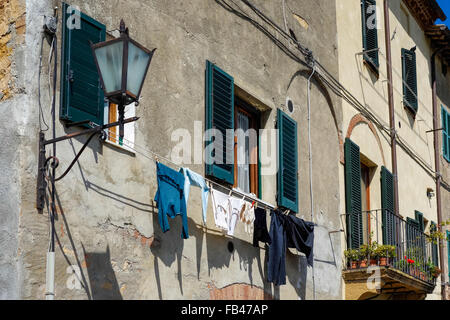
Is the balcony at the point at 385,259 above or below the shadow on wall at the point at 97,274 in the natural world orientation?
above

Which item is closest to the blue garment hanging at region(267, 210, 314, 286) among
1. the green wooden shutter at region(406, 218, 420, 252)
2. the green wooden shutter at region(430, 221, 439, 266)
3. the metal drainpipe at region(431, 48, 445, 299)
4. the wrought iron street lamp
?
the wrought iron street lamp

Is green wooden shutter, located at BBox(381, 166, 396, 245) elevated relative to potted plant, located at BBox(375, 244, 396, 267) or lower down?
elevated

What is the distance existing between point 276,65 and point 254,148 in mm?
1436

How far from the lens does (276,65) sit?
11922 millimetres

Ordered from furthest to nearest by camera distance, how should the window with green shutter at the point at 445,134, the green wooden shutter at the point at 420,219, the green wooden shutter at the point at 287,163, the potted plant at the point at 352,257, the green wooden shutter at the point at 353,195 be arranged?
the window with green shutter at the point at 445,134 → the green wooden shutter at the point at 420,219 → the green wooden shutter at the point at 353,195 → the potted plant at the point at 352,257 → the green wooden shutter at the point at 287,163

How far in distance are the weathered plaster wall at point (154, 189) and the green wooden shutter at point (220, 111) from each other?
0.14 metres

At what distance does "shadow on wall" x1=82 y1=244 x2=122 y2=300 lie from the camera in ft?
25.3

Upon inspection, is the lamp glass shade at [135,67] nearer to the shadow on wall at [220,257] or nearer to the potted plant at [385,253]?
the shadow on wall at [220,257]

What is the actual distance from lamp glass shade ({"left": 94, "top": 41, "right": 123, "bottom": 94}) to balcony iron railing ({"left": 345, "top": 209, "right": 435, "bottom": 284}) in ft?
23.1

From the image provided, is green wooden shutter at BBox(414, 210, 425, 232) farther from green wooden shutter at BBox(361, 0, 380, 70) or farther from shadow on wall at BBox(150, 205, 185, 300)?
shadow on wall at BBox(150, 205, 185, 300)

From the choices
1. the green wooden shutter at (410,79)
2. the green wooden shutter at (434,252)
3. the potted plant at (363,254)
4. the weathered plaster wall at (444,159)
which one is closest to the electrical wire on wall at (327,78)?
the green wooden shutter at (410,79)

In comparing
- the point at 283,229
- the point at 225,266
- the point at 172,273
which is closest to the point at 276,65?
the point at 283,229

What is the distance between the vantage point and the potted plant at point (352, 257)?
42.9 feet

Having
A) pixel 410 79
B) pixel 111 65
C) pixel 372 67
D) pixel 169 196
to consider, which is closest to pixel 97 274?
pixel 169 196
